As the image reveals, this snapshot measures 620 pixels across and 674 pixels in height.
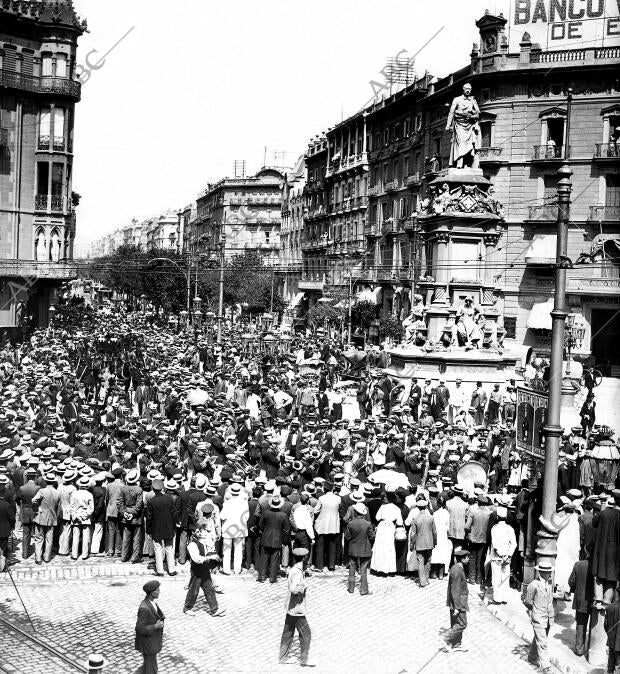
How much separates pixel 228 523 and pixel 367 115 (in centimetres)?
5910

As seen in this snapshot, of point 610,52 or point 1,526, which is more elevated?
point 610,52

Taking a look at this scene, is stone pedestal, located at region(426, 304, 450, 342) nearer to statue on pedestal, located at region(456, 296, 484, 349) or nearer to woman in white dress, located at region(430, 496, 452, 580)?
statue on pedestal, located at region(456, 296, 484, 349)

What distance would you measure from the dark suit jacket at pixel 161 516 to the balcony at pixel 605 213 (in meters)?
37.5

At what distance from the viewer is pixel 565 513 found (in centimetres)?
1444

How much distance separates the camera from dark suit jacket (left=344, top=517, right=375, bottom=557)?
14.3 m

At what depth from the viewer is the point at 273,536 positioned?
1449 centimetres

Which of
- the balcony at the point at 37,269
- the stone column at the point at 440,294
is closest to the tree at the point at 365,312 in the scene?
the balcony at the point at 37,269

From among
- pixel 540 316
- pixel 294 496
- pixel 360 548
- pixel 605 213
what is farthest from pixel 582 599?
pixel 605 213

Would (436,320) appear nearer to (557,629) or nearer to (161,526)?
(161,526)

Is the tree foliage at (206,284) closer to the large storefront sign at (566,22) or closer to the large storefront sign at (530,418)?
the large storefront sign at (566,22)

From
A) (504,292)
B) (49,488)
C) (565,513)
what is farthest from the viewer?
(504,292)

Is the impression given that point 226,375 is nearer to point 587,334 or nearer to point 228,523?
point 228,523

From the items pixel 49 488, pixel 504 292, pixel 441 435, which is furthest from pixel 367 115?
pixel 49 488

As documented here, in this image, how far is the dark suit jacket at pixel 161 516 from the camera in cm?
1455
